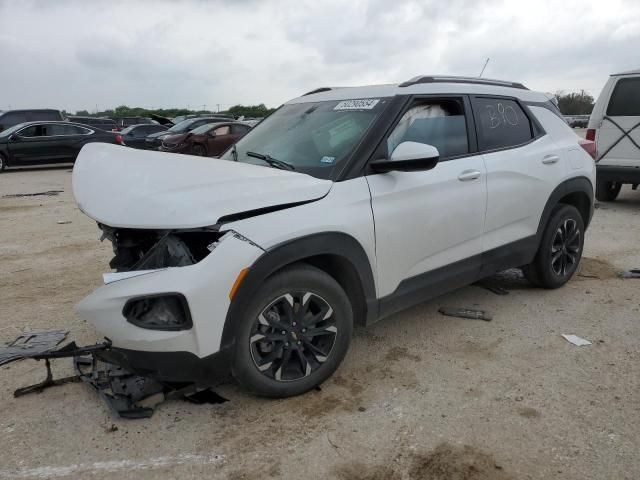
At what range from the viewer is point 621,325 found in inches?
160

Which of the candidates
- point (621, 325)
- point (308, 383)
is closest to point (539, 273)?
point (621, 325)

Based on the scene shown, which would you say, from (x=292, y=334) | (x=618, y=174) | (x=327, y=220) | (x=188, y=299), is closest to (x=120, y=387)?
(x=188, y=299)

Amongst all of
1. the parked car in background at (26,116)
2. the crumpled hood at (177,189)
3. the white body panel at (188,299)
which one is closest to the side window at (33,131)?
the parked car in background at (26,116)

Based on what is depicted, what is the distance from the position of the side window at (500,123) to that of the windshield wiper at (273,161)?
4.92 feet

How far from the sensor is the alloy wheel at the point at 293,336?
2.86 m

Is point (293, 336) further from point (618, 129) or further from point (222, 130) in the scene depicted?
point (222, 130)

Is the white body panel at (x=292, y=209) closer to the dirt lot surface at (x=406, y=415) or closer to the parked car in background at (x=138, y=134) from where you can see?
the dirt lot surface at (x=406, y=415)

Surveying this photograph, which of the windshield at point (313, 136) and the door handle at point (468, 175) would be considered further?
the door handle at point (468, 175)

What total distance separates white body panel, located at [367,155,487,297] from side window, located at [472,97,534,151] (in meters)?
0.25

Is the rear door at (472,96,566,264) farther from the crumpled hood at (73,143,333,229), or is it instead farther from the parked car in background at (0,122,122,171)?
the parked car in background at (0,122,122,171)

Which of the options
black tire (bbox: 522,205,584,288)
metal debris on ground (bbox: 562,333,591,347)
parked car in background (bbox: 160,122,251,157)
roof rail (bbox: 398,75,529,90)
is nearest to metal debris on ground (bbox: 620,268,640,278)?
black tire (bbox: 522,205,584,288)

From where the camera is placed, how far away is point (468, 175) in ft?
12.2

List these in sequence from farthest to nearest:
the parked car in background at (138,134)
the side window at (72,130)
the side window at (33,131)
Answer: the parked car in background at (138,134)
the side window at (72,130)
the side window at (33,131)

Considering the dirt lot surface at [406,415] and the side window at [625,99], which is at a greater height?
the side window at [625,99]
